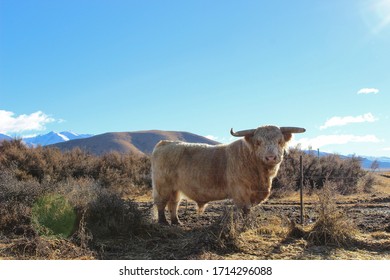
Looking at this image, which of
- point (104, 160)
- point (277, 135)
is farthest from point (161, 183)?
point (104, 160)

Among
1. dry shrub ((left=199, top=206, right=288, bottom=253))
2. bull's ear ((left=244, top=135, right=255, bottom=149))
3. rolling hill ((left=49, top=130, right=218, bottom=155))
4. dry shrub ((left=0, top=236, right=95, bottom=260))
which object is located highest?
rolling hill ((left=49, top=130, right=218, bottom=155))

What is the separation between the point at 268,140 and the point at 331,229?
2.02 meters

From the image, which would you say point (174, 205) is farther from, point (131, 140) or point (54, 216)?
point (131, 140)

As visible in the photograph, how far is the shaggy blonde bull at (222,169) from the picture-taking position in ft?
27.3

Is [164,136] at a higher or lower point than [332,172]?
higher

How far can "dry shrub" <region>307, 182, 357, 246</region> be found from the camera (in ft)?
23.1

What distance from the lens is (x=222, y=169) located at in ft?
29.2

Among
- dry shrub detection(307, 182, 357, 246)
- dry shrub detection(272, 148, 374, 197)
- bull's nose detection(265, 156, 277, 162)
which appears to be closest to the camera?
dry shrub detection(307, 182, 357, 246)

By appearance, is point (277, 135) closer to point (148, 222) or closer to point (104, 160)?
point (148, 222)

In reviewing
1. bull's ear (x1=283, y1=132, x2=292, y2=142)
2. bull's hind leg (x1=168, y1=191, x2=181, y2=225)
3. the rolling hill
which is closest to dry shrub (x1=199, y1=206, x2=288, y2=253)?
bull's ear (x1=283, y1=132, x2=292, y2=142)

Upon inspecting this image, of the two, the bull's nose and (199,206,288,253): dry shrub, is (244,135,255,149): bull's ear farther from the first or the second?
(199,206,288,253): dry shrub

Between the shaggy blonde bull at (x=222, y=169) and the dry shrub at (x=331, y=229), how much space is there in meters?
1.30
